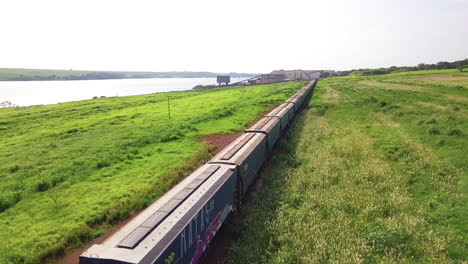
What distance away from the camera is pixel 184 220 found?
663 centimetres

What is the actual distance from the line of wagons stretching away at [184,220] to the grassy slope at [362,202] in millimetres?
1360

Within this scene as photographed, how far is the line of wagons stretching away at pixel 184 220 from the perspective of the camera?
17.5 ft

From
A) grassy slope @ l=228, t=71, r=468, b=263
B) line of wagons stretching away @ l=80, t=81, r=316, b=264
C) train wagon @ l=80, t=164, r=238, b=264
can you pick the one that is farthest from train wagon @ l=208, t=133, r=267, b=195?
train wagon @ l=80, t=164, r=238, b=264

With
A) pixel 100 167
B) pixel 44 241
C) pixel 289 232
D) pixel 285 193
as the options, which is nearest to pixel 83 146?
pixel 100 167

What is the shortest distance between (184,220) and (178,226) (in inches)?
11.3

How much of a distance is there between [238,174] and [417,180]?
340 inches

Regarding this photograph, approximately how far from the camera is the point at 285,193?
12.4m

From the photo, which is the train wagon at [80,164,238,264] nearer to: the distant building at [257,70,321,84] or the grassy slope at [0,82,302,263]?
the grassy slope at [0,82,302,263]

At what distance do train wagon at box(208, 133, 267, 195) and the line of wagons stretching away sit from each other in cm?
4

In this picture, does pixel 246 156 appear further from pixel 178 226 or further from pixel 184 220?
pixel 178 226

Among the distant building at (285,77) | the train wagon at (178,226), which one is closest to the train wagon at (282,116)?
A: the train wagon at (178,226)

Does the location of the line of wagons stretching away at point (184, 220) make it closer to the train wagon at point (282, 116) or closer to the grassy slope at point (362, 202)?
the grassy slope at point (362, 202)

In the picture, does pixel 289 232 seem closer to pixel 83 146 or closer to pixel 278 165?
pixel 278 165

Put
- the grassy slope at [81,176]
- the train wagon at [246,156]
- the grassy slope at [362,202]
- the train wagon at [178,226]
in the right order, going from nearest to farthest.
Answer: the train wagon at [178,226] → the grassy slope at [362,202] → the grassy slope at [81,176] → the train wagon at [246,156]
